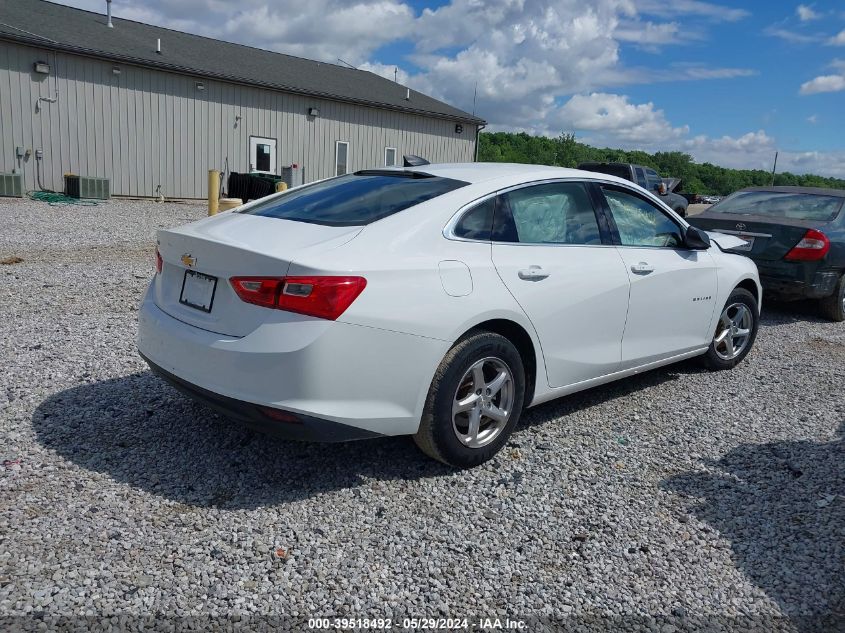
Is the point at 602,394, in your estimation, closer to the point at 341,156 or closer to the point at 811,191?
the point at 811,191

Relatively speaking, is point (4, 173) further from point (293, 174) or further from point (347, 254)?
point (347, 254)

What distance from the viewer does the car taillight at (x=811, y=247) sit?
7723 mm

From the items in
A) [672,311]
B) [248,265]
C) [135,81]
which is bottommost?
[672,311]

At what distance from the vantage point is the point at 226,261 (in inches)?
127

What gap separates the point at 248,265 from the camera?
3.13 meters

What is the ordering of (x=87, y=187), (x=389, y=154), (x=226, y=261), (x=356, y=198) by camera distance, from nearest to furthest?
(x=226, y=261)
(x=356, y=198)
(x=87, y=187)
(x=389, y=154)

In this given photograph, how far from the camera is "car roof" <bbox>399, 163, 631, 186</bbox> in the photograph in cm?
404

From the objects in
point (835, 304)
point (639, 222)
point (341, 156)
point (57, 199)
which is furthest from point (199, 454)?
point (341, 156)

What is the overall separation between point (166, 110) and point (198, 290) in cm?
1858

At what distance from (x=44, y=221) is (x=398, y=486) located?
11628mm

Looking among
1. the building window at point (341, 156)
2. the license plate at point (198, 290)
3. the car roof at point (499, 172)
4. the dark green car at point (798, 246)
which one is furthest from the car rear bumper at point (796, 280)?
the building window at point (341, 156)

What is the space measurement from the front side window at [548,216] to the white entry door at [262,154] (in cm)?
1906

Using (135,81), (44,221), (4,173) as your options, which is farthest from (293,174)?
(44,221)

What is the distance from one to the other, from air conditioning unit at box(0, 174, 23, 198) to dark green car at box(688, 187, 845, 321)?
15.3 m
